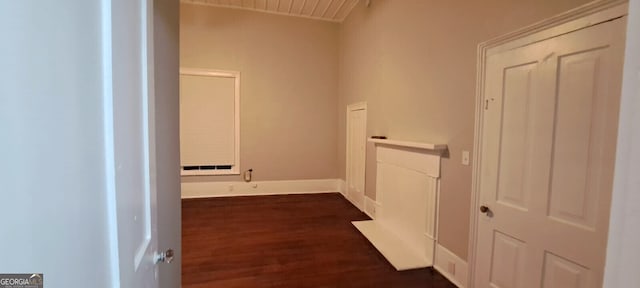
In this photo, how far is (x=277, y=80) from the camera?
5.73m

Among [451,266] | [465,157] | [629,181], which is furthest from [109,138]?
[451,266]

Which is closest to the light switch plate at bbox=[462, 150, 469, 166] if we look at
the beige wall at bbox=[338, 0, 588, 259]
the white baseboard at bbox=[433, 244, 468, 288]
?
the beige wall at bbox=[338, 0, 588, 259]

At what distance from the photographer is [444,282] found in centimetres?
261

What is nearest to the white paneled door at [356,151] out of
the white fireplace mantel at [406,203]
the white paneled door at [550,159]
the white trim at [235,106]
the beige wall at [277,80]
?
the beige wall at [277,80]

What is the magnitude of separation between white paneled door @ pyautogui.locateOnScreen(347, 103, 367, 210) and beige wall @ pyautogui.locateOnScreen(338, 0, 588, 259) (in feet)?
1.39

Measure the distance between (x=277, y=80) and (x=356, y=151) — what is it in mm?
2190

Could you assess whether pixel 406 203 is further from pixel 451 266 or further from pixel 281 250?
pixel 281 250

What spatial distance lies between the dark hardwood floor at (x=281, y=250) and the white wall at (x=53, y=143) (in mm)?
2343

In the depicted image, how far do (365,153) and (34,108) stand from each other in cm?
457

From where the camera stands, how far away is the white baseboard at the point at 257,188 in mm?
5395

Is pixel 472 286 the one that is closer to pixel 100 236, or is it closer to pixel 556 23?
pixel 556 23

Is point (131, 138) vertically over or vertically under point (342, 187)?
over

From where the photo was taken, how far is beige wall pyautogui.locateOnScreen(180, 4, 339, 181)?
17.5 feet

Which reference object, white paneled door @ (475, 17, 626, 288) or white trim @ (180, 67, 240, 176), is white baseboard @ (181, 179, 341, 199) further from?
white paneled door @ (475, 17, 626, 288)
